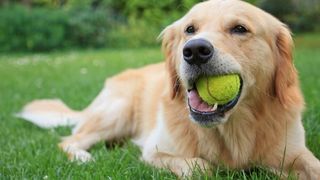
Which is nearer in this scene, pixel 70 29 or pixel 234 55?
pixel 234 55

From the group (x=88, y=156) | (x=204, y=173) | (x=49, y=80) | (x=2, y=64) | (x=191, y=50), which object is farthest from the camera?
(x=2, y=64)

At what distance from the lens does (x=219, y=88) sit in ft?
9.47

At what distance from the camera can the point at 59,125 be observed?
516cm

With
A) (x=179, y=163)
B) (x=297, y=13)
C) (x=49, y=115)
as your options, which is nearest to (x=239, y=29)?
(x=179, y=163)

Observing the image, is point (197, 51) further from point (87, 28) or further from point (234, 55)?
point (87, 28)

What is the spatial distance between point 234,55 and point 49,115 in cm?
285

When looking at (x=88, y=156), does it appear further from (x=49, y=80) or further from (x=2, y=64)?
(x=2, y=64)

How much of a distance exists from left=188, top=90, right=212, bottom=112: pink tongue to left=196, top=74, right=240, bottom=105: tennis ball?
0.04 metres

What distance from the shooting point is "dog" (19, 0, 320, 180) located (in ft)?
9.57

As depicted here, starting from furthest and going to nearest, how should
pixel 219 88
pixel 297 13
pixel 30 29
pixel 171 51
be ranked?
pixel 297 13 → pixel 30 29 → pixel 171 51 → pixel 219 88

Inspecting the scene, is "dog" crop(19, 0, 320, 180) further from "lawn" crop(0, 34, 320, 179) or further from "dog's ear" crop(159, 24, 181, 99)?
"lawn" crop(0, 34, 320, 179)

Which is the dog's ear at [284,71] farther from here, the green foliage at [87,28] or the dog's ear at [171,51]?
the green foliage at [87,28]

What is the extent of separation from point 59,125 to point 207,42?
2788 millimetres

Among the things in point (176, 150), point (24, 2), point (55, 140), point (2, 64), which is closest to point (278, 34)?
point (176, 150)
